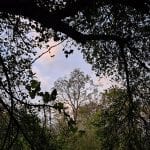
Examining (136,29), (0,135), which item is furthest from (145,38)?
(0,135)

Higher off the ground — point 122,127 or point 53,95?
point 122,127

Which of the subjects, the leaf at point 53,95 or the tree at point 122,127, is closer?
the leaf at point 53,95

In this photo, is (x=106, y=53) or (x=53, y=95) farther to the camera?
(x=106, y=53)

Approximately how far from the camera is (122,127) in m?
10.1

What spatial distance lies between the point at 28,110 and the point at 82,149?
35.4m

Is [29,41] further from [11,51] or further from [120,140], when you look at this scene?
[120,140]

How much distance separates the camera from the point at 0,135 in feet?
29.3

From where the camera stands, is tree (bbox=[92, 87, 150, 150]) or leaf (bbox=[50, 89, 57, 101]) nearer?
leaf (bbox=[50, 89, 57, 101])

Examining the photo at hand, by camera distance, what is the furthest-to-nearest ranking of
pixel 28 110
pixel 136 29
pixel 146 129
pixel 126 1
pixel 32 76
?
pixel 136 29 → pixel 32 76 → pixel 146 129 → pixel 126 1 → pixel 28 110

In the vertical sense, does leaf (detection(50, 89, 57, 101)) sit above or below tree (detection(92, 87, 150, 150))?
below

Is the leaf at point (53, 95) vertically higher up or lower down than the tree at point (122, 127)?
lower down

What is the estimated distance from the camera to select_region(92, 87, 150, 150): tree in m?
9.79

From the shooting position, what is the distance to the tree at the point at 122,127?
9789 mm

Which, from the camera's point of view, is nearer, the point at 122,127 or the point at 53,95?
the point at 53,95
